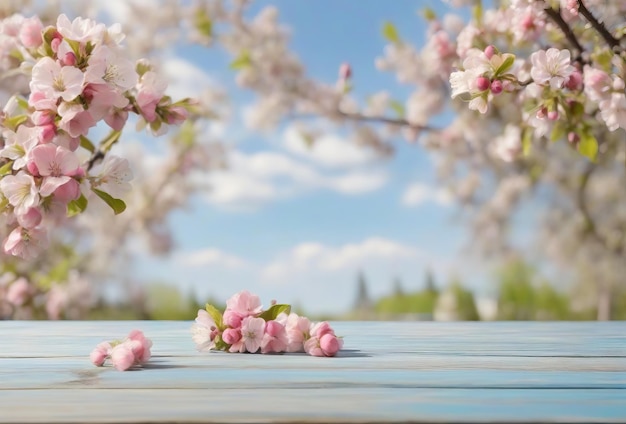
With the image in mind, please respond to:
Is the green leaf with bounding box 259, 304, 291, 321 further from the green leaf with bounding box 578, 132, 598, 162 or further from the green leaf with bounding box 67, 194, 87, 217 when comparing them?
the green leaf with bounding box 578, 132, 598, 162

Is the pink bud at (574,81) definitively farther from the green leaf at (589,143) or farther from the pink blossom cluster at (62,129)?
the pink blossom cluster at (62,129)

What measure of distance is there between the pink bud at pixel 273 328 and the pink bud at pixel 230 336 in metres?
0.04

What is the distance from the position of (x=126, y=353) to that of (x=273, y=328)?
204 mm

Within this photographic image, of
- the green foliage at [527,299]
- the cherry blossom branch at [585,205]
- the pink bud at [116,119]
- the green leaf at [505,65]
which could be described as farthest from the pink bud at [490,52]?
the green foliage at [527,299]

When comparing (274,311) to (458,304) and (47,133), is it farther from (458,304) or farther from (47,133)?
(458,304)

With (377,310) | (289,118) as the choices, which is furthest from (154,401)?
(377,310)

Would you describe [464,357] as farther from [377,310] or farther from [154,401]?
[377,310]

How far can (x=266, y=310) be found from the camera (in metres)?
0.94

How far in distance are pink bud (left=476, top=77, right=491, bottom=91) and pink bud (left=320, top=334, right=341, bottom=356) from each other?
41cm

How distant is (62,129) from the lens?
3.05ft

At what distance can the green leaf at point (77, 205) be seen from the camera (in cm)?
94

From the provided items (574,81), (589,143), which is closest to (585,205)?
(589,143)

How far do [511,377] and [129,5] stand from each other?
356 cm

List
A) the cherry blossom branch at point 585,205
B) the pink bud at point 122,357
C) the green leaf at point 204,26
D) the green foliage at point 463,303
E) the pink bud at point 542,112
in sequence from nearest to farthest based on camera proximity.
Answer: the pink bud at point 122,357, the pink bud at point 542,112, the cherry blossom branch at point 585,205, the green leaf at point 204,26, the green foliage at point 463,303
